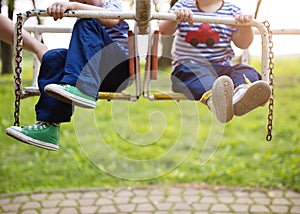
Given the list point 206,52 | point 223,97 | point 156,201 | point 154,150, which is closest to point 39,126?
point 223,97

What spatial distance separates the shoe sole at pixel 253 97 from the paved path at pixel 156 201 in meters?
1.64

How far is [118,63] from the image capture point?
1.81 m

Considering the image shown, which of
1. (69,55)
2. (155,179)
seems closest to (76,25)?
(69,55)

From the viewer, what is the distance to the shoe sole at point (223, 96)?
5.16ft

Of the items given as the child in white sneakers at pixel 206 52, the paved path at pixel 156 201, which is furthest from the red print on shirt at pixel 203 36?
the paved path at pixel 156 201

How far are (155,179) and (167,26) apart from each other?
80.0 inches

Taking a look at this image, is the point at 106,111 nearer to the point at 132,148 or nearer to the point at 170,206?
the point at 132,148

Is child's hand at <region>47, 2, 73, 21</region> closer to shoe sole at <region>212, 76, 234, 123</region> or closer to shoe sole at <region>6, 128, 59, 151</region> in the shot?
shoe sole at <region>6, 128, 59, 151</region>

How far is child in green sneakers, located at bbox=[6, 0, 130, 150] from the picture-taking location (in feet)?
5.03

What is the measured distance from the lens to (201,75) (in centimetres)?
182

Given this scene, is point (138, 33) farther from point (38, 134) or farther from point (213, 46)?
point (38, 134)

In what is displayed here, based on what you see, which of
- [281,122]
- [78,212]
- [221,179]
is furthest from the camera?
[281,122]

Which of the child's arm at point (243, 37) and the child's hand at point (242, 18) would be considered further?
the child's arm at point (243, 37)

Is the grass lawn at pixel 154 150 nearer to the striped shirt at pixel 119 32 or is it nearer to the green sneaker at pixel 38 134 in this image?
the striped shirt at pixel 119 32
